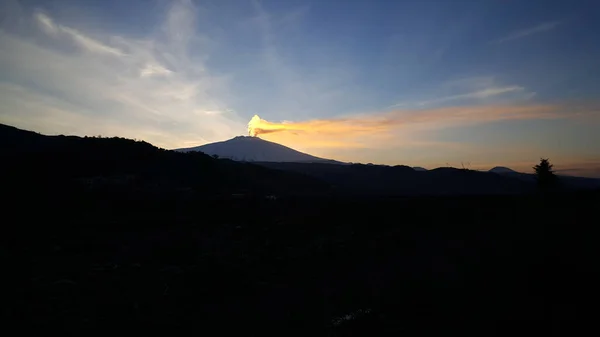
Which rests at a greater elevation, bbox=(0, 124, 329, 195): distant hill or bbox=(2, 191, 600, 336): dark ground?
bbox=(0, 124, 329, 195): distant hill

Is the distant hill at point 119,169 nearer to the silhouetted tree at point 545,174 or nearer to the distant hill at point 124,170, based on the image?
the distant hill at point 124,170

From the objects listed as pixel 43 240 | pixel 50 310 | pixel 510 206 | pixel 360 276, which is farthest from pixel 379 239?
pixel 43 240

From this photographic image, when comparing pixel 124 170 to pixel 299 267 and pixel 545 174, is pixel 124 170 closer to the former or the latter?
pixel 299 267

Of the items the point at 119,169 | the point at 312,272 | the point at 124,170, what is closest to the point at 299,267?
the point at 312,272

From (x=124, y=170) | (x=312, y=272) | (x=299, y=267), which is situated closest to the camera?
(x=312, y=272)

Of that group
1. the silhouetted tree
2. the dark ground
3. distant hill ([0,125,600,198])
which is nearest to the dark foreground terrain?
the dark ground

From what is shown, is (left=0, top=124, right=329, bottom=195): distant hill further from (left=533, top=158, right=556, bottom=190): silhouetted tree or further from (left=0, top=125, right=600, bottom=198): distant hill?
(left=533, top=158, right=556, bottom=190): silhouetted tree

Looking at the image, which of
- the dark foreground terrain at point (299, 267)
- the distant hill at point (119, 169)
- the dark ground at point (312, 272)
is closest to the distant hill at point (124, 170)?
the distant hill at point (119, 169)

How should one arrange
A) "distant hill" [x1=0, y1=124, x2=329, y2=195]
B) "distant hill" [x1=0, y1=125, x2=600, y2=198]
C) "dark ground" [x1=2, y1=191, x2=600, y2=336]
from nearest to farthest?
"dark ground" [x1=2, y1=191, x2=600, y2=336], "distant hill" [x1=0, y1=125, x2=600, y2=198], "distant hill" [x1=0, y1=124, x2=329, y2=195]

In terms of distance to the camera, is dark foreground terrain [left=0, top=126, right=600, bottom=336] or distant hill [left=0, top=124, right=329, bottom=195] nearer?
dark foreground terrain [left=0, top=126, right=600, bottom=336]

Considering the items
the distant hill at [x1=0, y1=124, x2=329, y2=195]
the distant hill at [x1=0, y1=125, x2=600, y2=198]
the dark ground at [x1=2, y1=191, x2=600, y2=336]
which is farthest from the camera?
the distant hill at [x1=0, y1=124, x2=329, y2=195]
